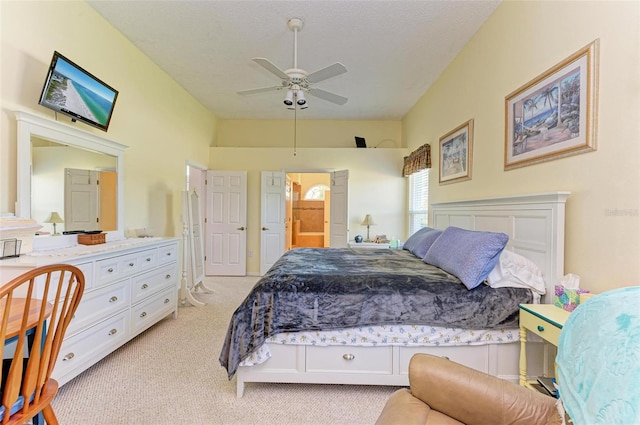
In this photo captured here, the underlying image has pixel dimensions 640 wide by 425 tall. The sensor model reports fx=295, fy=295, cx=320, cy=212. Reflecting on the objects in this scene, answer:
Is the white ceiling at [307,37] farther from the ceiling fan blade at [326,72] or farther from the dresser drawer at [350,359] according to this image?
the dresser drawer at [350,359]

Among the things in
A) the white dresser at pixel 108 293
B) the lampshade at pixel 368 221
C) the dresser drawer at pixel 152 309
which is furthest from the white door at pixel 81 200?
the lampshade at pixel 368 221

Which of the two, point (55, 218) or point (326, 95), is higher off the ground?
point (326, 95)

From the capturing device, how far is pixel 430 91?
415 cm

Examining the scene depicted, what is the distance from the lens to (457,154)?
10.8 ft

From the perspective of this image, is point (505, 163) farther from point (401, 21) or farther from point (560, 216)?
point (401, 21)

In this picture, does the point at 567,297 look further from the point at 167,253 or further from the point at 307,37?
the point at 167,253

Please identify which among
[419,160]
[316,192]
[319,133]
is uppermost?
[319,133]

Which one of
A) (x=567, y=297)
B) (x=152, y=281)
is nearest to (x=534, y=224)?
(x=567, y=297)

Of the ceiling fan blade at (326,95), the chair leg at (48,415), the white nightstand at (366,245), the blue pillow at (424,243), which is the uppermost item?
the ceiling fan blade at (326,95)

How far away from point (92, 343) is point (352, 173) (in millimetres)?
4363

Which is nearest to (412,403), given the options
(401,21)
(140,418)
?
(140,418)

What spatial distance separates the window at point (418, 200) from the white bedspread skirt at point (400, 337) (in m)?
2.52

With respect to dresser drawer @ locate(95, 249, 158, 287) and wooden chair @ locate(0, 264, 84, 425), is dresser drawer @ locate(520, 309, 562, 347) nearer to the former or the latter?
wooden chair @ locate(0, 264, 84, 425)

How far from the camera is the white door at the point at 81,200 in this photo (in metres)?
2.40
